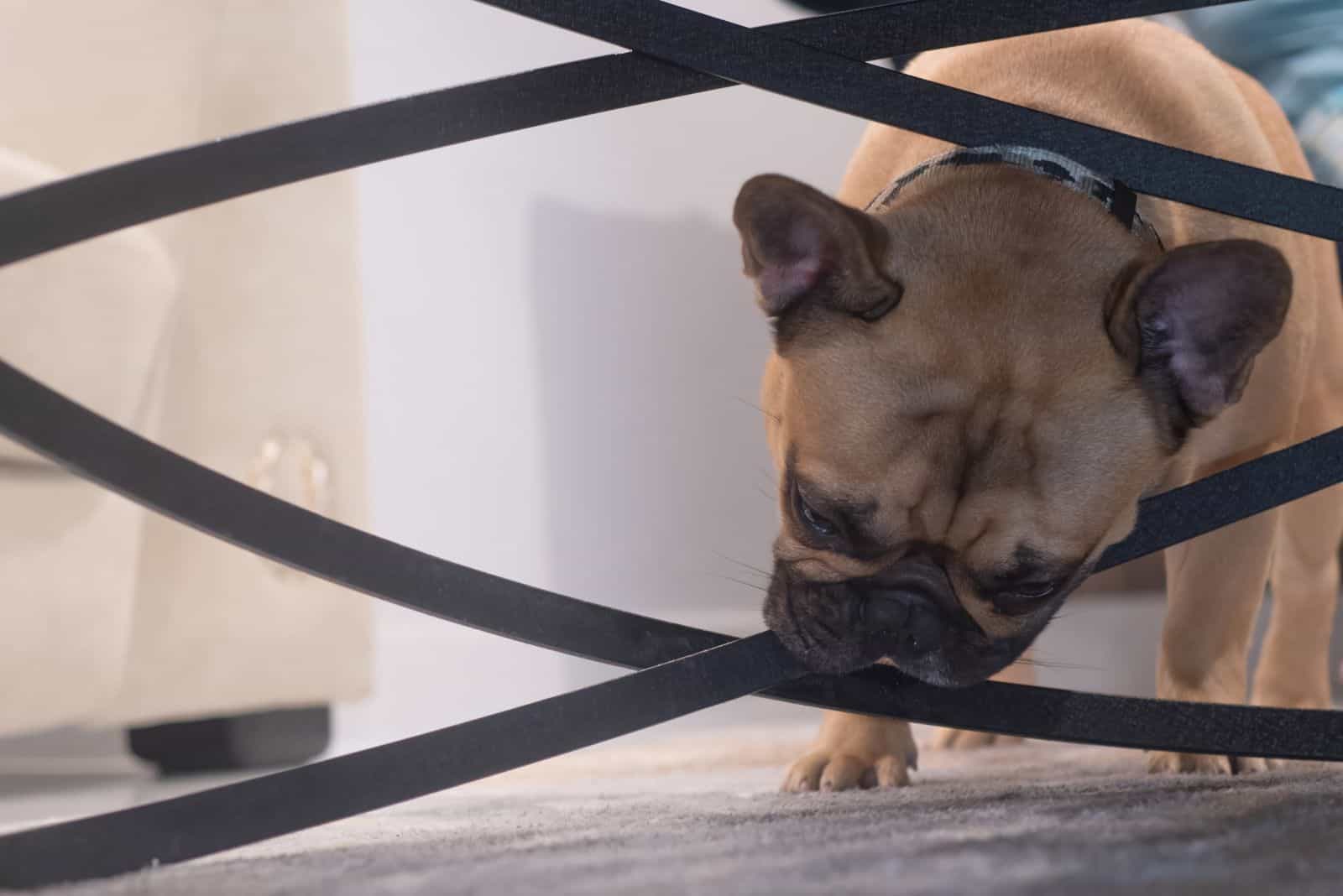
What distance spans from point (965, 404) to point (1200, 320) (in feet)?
0.67

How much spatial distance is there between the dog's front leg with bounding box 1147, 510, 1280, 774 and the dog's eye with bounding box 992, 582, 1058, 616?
0.45 m

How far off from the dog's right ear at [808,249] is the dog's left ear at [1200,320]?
206mm

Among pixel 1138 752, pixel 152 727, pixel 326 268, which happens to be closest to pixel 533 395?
pixel 326 268

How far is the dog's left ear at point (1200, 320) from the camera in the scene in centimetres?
106

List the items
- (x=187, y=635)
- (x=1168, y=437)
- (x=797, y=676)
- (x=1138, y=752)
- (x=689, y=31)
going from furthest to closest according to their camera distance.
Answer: (x=187, y=635), (x=1138, y=752), (x=1168, y=437), (x=797, y=676), (x=689, y=31)

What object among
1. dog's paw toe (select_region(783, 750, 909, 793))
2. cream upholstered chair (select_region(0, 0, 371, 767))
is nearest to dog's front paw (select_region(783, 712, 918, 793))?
dog's paw toe (select_region(783, 750, 909, 793))

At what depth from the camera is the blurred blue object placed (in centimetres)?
208

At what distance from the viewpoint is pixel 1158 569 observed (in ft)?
10.3

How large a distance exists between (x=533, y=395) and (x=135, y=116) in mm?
1005

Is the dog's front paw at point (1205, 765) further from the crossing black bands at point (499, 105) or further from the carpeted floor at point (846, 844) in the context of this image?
the crossing black bands at point (499, 105)

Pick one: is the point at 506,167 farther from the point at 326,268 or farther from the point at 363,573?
the point at 363,573

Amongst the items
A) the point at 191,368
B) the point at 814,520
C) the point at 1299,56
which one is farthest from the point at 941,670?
the point at 1299,56

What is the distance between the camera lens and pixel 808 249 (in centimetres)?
118

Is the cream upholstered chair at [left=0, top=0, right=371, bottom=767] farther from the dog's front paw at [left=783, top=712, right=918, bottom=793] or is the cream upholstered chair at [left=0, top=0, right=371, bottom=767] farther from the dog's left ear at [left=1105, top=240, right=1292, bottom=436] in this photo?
the dog's left ear at [left=1105, top=240, right=1292, bottom=436]
